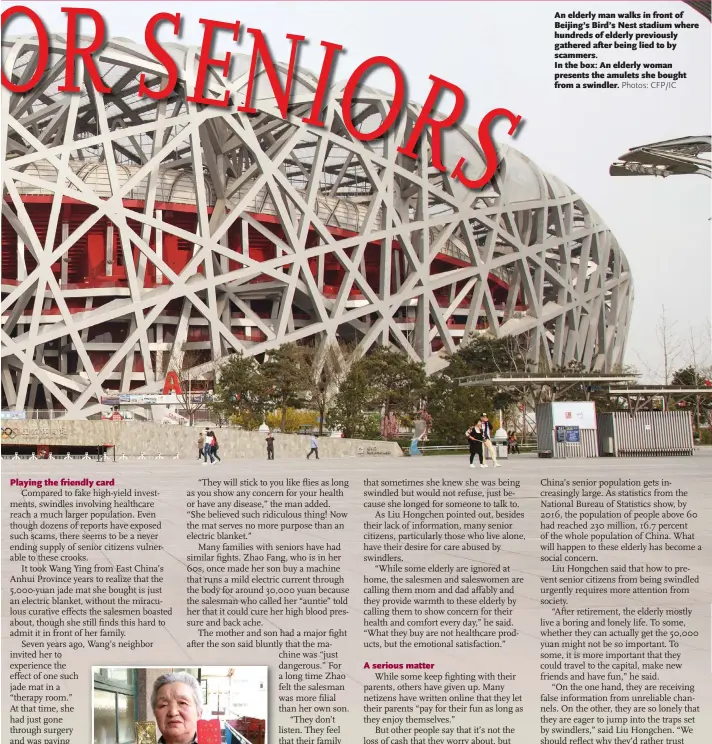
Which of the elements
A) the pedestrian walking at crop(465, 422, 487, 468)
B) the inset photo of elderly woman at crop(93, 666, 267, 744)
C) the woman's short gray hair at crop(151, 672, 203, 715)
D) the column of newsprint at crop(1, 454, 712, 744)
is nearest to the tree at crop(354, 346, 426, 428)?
the pedestrian walking at crop(465, 422, 487, 468)

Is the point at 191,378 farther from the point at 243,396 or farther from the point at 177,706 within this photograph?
the point at 177,706

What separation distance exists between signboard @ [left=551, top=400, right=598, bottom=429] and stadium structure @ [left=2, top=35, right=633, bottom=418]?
18.6 metres

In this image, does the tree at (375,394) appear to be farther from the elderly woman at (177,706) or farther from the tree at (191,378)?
the elderly woman at (177,706)

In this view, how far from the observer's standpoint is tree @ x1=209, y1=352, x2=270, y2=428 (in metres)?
37.6

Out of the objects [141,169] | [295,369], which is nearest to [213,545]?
[295,369]

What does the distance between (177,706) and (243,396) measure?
108 ft

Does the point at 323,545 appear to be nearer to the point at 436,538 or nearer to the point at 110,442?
the point at 436,538

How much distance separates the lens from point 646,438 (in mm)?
26281

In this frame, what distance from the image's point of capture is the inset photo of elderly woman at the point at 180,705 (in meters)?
5.16

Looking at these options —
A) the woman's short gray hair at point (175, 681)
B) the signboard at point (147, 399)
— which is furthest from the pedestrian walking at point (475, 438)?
the signboard at point (147, 399)

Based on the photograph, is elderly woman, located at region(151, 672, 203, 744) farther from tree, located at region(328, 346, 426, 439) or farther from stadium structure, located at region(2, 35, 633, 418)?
stadium structure, located at region(2, 35, 633, 418)

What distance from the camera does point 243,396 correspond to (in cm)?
3800

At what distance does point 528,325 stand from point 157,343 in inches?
744

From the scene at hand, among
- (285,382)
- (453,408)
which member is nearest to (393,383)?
(453,408)
